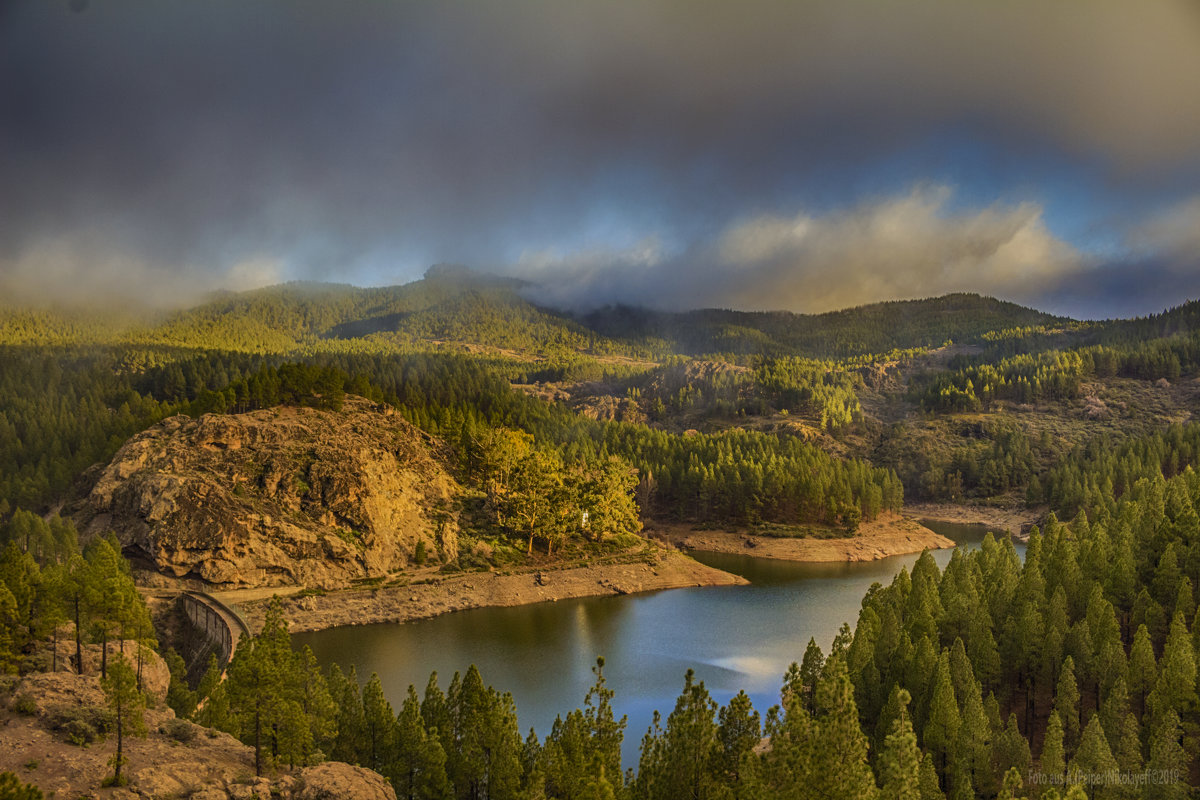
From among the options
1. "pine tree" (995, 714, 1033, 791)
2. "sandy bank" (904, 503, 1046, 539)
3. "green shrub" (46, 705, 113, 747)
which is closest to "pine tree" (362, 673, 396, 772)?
"green shrub" (46, 705, 113, 747)

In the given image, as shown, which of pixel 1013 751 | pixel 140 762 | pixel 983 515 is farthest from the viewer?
pixel 983 515

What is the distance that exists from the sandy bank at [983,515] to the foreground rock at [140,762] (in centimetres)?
14406

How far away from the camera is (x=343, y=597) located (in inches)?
3081

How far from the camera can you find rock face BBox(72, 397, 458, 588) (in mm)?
77688

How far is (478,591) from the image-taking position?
84.6 meters

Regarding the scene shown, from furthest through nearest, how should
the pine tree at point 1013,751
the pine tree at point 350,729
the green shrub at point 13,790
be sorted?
the pine tree at point 1013,751 < the pine tree at point 350,729 < the green shrub at point 13,790

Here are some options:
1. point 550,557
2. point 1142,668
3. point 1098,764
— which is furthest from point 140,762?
point 550,557

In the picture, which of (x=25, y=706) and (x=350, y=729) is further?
(x=350, y=729)

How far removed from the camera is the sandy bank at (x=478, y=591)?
74312 mm

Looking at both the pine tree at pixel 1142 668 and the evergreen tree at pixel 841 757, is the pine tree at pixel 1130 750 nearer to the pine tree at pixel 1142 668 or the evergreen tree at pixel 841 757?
the pine tree at pixel 1142 668

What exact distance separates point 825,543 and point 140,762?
357 feet

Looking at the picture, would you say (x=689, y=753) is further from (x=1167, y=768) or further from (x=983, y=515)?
(x=983, y=515)

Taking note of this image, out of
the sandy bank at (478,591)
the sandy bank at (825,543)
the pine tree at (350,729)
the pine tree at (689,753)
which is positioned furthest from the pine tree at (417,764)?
the sandy bank at (825,543)

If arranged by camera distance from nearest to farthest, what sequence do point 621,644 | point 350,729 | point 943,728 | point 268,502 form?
point 350,729
point 943,728
point 621,644
point 268,502
